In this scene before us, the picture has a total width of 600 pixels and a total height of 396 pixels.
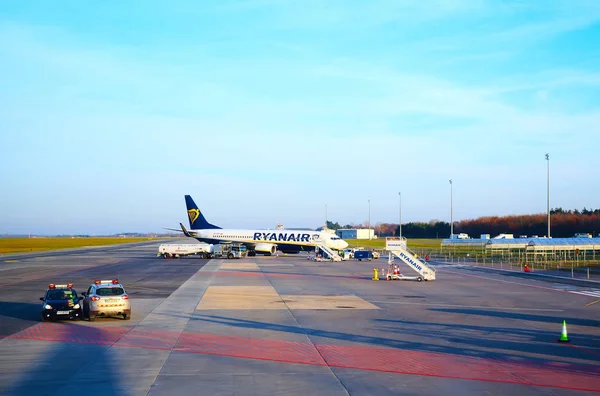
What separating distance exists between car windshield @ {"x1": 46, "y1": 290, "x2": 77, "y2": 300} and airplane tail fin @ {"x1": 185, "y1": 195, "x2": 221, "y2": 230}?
244ft

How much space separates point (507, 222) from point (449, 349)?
177 meters

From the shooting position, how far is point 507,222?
18762 centimetres

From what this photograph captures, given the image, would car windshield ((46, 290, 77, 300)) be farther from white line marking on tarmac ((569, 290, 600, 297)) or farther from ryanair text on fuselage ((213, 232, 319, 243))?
ryanair text on fuselage ((213, 232, 319, 243))

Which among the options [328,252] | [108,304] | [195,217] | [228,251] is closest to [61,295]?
[108,304]

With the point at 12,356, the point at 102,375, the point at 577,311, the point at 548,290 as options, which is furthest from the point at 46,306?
the point at 548,290

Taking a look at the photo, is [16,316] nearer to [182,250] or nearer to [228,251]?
[182,250]

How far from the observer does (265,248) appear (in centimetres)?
9294

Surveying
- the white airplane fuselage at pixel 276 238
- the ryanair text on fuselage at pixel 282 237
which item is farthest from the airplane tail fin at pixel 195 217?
the ryanair text on fuselage at pixel 282 237

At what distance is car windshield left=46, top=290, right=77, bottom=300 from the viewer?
27.5 metres

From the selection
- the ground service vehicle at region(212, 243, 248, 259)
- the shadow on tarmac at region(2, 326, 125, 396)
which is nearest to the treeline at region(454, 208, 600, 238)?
the ground service vehicle at region(212, 243, 248, 259)

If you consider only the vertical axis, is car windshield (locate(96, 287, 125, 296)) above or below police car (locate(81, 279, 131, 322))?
above

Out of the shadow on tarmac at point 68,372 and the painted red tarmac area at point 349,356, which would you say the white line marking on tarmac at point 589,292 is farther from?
the shadow on tarmac at point 68,372

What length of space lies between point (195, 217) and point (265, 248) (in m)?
16.3

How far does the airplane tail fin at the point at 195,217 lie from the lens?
4026 inches
